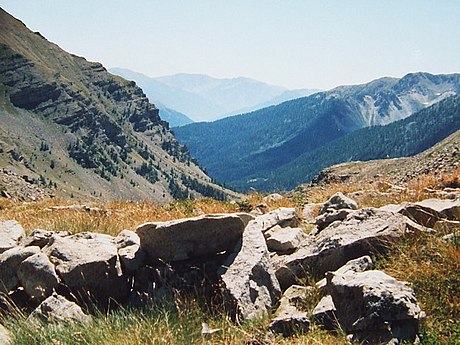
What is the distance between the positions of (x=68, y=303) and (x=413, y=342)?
5026 millimetres

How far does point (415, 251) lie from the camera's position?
6.97 metres

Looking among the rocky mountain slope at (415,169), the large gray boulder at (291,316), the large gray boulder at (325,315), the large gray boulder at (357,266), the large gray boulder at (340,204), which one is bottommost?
the rocky mountain slope at (415,169)

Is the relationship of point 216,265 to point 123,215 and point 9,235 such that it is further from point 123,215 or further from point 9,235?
point 123,215

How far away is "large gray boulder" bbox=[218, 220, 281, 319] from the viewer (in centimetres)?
679

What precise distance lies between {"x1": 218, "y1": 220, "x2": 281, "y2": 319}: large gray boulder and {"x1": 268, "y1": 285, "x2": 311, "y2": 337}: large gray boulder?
196 mm

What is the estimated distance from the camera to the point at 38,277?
25.1 ft

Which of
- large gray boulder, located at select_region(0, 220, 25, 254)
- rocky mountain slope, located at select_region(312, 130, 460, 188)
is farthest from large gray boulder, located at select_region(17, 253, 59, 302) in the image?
rocky mountain slope, located at select_region(312, 130, 460, 188)

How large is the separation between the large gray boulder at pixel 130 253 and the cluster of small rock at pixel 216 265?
19 millimetres

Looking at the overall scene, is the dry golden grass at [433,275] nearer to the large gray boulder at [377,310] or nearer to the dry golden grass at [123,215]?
the large gray boulder at [377,310]

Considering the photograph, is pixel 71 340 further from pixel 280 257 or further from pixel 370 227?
pixel 370 227

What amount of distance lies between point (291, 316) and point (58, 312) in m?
3.52

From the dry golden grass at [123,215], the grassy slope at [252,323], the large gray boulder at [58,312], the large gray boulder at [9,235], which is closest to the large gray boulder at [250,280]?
the grassy slope at [252,323]

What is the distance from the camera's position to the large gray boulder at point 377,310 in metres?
5.36

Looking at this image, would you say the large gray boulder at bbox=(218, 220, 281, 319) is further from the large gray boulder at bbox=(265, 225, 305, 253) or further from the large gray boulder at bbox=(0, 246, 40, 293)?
the large gray boulder at bbox=(0, 246, 40, 293)
